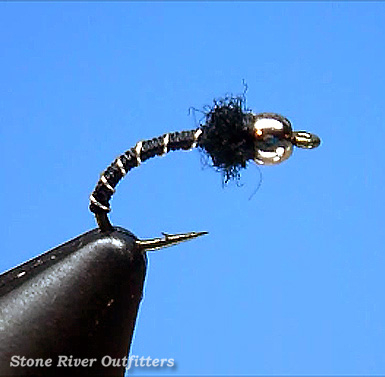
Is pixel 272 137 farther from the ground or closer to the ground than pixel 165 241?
farther from the ground

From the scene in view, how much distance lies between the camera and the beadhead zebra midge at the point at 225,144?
1.12m

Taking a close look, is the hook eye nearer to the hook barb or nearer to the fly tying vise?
the fly tying vise

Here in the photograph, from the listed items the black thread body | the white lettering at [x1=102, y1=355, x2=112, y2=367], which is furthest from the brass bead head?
the white lettering at [x1=102, y1=355, x2=112, y2=367]

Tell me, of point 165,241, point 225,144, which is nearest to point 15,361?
point 165,241

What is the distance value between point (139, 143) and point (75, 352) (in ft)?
1.22

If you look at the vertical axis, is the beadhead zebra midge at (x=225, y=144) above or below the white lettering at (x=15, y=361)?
above

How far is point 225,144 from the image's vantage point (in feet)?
3.71

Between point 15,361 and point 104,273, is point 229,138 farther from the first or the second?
point 15,361

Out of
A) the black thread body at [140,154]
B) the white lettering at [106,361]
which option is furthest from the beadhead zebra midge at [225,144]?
Answer: the white lettering at [106,361]

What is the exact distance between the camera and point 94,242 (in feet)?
3.44

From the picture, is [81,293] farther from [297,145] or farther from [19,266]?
[297,145]

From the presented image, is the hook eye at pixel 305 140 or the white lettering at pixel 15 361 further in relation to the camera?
the hook eye at pixel 305 140

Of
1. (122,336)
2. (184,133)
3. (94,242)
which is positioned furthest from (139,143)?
(122,336)

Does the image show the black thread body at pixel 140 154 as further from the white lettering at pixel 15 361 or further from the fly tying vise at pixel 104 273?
the white lettering at pixel 15 361
